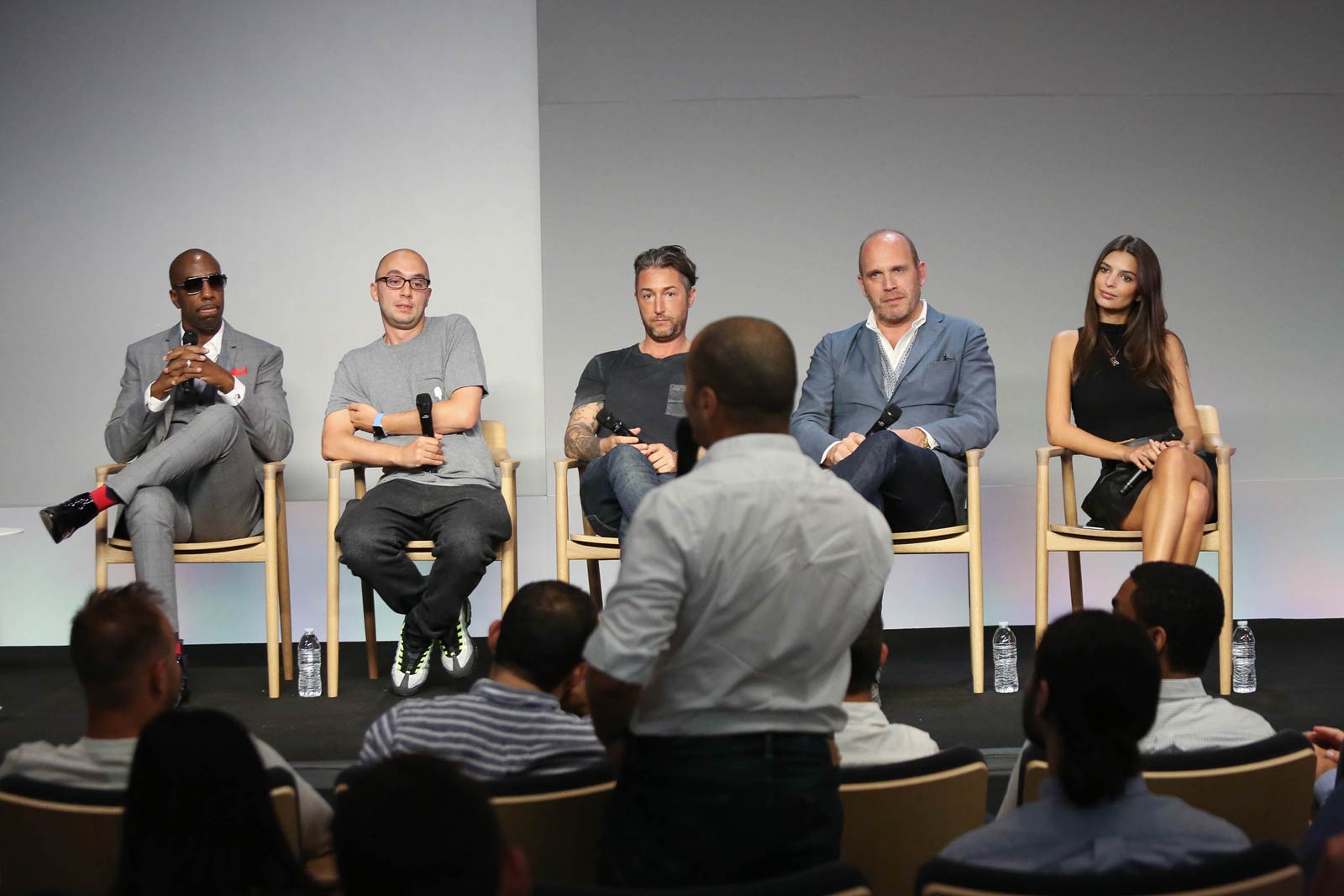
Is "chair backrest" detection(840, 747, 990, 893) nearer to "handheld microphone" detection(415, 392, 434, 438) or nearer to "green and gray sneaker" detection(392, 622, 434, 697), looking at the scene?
"green and gray sneaker" detection(392, 622, 434, 697)

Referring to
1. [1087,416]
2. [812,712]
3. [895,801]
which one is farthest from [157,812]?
[1087,416]

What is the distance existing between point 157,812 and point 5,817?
42 cm

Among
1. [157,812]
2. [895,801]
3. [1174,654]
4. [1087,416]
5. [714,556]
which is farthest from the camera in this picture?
[1087,416]

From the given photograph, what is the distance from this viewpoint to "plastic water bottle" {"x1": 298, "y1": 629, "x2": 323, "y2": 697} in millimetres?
4059

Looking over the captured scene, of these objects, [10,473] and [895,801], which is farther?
[10,473]

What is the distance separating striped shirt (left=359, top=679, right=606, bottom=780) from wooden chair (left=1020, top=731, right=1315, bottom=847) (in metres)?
0.63

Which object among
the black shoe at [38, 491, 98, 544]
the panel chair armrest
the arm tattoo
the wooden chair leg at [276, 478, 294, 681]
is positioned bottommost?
the wooden chair leg at [276, 478, 294, 681]

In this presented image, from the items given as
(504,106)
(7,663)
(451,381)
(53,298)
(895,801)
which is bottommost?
(7,663)

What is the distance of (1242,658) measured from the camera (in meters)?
4.01

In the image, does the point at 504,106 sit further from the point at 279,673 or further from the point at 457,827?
the point at 457,827

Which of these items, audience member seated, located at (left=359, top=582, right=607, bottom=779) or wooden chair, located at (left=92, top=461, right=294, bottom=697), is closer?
audience member seated, located at (left=359, top=582, right=607, bottom=779)

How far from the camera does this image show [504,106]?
17.4 ft

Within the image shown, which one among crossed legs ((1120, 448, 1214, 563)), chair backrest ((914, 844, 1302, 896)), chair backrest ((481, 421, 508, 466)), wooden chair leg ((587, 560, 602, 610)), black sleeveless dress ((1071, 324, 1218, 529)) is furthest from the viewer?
chair backrest ((481, 421, 508, 466))

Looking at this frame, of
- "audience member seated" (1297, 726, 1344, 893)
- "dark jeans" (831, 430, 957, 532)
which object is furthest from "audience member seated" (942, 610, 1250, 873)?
"dark jeans" (831, 430, 957, 532)
